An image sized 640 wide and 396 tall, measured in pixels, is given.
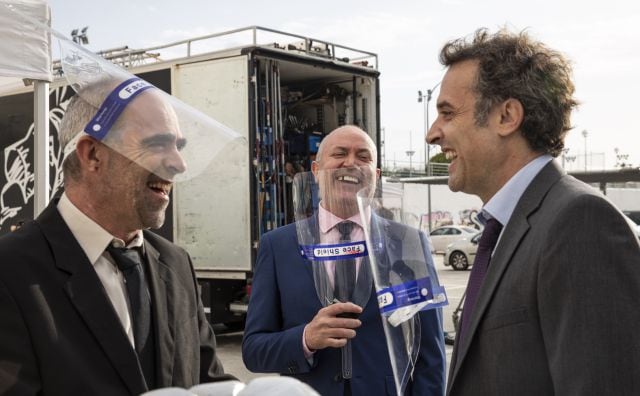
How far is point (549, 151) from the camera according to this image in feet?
7.11

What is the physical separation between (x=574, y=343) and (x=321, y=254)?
116 centimetres

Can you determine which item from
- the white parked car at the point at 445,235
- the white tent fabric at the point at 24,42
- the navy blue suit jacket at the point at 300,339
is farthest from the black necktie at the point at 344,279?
the white parked car at the point at 445,235

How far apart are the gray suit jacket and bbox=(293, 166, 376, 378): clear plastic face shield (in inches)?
26.9

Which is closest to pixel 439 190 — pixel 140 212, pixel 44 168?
pixel 44 168

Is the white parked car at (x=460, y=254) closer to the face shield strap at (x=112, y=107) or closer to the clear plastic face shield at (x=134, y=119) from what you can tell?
the clear plastic face shield at (x=134, y=119)

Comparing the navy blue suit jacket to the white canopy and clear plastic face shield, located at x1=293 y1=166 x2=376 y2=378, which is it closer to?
clear plastic face shield, located at x1=293 y1=166 x2=376 y2=378

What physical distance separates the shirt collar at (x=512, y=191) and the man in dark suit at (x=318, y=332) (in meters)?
0.44

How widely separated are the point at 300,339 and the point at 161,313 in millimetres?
880

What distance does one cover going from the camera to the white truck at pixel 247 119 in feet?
29.3

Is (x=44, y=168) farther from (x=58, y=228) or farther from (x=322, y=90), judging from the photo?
(x=322, y=90)

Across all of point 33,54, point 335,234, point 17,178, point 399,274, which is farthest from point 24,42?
point 17,178

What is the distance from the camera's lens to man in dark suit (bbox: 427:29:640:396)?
5.52 feet

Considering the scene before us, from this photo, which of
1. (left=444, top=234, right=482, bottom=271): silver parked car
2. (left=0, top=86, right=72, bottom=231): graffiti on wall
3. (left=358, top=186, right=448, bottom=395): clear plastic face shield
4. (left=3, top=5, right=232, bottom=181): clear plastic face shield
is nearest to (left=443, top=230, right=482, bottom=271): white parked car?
(left=444, top=234, right=482, bottom=271): silver parked car

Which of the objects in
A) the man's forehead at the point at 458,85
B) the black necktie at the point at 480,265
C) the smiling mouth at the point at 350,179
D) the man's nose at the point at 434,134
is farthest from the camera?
the smiling mouth at the point at 350,179
